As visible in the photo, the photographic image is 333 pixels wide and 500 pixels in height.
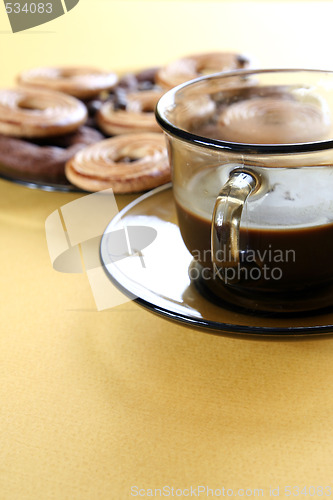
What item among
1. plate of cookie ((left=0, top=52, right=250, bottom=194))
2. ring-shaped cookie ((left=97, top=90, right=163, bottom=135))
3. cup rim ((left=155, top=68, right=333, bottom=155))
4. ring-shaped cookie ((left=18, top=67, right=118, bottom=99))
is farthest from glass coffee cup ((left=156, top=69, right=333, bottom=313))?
ring-shaped cookie ((left=18, top=67, right=118, bottom=99))

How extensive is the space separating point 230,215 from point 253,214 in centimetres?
4

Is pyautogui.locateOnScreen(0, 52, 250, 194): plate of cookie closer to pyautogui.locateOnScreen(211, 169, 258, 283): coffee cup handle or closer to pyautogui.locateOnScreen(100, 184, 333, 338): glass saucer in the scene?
pyautogui.locateOnScreen(100, 184, 333, 338): glass saucer

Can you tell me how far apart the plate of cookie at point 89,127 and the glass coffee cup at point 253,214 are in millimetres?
206

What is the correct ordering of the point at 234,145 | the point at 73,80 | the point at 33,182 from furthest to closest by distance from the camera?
the point at 73,80 < the point at 33,182 < the point at 234,145

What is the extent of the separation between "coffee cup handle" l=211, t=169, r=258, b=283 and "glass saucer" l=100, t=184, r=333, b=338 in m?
0.05

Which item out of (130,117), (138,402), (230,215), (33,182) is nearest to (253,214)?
(230,215)

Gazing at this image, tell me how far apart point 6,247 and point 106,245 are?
18 centimetres

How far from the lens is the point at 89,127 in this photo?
1031 millimetres

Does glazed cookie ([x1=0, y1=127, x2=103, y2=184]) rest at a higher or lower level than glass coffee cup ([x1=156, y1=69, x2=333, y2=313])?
lower

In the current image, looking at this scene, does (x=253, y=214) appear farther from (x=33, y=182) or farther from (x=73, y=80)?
(x=73, y=80)

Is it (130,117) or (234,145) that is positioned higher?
(234,145)

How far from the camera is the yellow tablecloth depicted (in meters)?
0.44

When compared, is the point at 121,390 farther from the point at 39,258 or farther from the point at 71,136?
the point at 71,136

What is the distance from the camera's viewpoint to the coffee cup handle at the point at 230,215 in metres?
0.48
